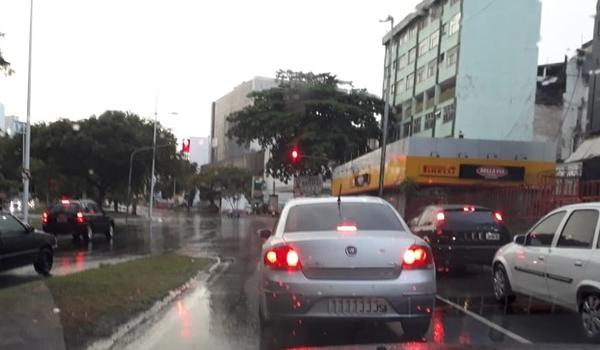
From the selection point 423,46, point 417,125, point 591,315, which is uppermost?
point 423,46

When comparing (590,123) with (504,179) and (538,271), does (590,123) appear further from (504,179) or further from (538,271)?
(538,271)

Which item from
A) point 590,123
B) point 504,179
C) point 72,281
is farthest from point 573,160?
point 72,281

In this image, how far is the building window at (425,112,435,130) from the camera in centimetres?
5089

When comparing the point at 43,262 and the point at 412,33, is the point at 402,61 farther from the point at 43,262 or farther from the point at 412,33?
the point at 43,262

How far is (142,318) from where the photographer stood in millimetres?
8016

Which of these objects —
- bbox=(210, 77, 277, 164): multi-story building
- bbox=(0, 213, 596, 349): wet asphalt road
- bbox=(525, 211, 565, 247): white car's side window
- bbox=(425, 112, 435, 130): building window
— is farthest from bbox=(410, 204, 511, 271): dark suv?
bbox=(210, 77, 277, 164): multi-story building

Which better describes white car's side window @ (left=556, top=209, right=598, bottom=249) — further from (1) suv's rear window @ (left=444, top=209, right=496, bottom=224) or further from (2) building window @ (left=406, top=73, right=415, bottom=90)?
(2) building window @ (left=406, top=73, right=415, bottom=90)

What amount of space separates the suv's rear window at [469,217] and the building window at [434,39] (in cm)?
3959

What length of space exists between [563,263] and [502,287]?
2.04 meters

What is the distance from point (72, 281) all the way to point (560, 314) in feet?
22.7

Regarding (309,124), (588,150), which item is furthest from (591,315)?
(309,124)

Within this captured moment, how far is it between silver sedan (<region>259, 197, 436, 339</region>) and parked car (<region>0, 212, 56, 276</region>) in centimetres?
635

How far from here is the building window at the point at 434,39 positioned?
5112cm

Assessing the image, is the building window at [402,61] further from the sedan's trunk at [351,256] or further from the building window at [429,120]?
the sedan's trunk at [351,256]
